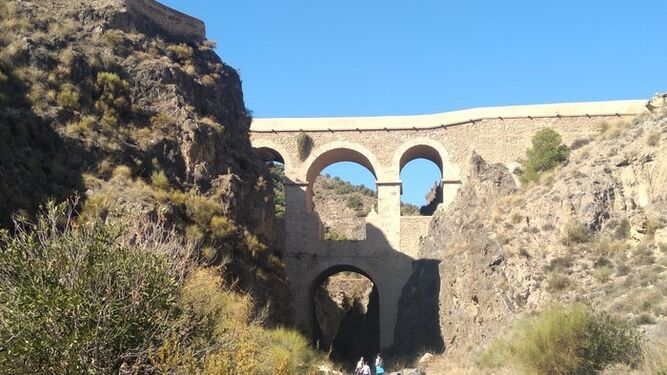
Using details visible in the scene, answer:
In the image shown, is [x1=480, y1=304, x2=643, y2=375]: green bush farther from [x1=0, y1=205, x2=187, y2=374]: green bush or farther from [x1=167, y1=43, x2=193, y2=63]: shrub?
[x1=167, y1=43, x2=193, y2=63]: shrub

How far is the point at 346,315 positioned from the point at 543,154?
14.0 meters

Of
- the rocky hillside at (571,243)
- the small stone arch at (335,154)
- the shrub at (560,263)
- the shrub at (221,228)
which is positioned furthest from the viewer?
the small stone arch at (335,154)

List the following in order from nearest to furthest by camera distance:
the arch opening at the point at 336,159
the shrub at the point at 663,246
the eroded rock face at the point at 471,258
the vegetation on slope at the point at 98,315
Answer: the vegetation on slope at the point at 98,315
the shrub at the point at 663,246
the eroded rock face at the point at 471,258
the arch opening at the point at 336,159

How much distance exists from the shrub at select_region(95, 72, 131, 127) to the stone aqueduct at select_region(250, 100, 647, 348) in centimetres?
1214

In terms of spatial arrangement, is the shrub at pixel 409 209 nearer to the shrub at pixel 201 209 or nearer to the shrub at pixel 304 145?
the shrub at pixel 304 145

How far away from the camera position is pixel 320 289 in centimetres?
3206

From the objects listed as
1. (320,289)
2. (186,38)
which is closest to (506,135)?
(320,289)

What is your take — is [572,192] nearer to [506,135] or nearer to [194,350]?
[506,135]

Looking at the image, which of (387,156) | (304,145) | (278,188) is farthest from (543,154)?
(278,188)

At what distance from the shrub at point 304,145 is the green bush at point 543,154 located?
8.80 m

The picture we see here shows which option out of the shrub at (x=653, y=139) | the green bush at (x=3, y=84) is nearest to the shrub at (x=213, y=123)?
the green bush at (x=3, y=84)

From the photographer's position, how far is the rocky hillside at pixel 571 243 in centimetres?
1445

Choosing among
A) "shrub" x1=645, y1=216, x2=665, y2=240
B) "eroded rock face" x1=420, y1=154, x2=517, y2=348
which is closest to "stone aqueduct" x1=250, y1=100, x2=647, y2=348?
"eroded rock face" x1=420, y1=154, x2=517, y2=348

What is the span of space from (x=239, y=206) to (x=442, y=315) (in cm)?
904
